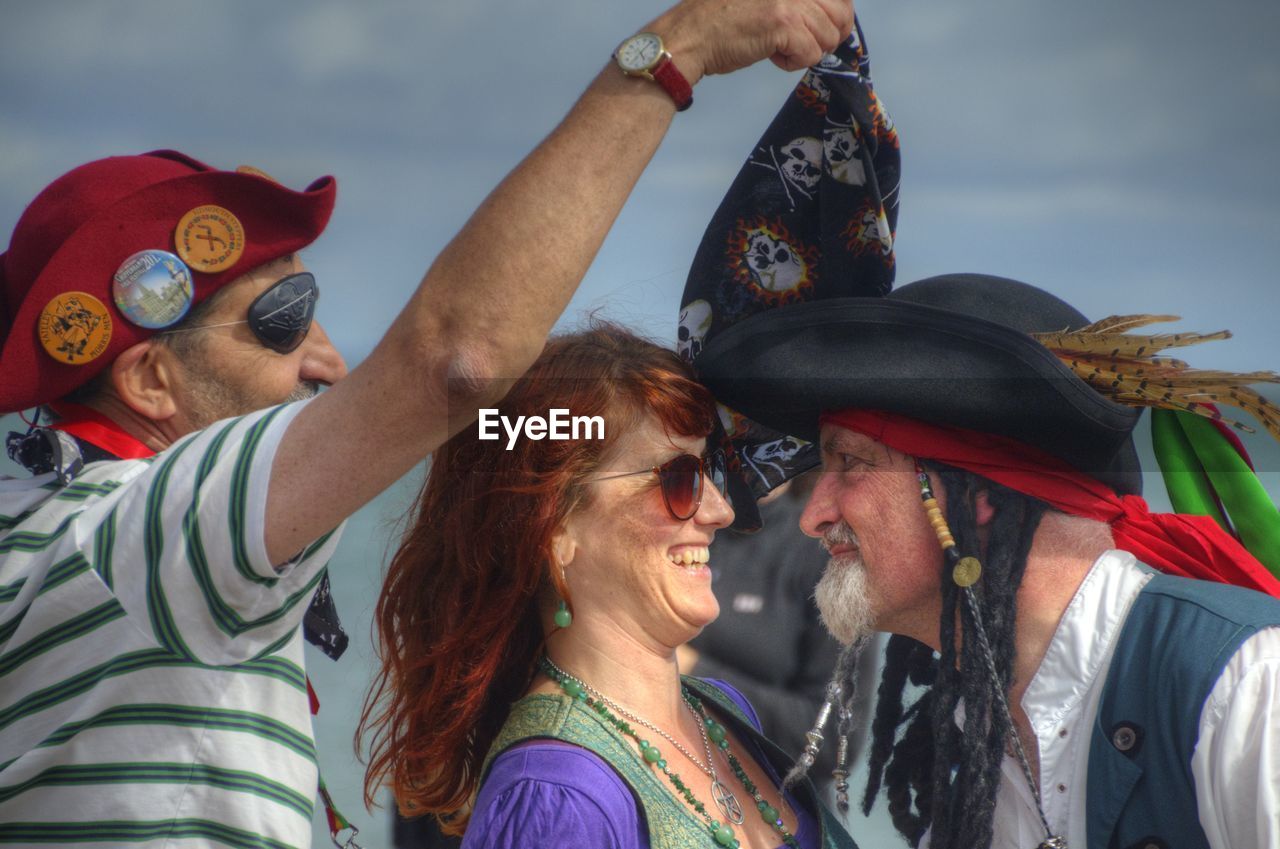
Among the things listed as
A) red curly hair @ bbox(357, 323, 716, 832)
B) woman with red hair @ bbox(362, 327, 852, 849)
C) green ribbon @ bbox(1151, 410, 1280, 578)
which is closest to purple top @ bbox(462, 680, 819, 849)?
woman with red hair @ bbox(362, 327, 852, 849)

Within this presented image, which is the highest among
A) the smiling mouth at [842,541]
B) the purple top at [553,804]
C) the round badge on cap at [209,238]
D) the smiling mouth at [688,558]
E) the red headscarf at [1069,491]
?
the round badge on cap at [209,238]

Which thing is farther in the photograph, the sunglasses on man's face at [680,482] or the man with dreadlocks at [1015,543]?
the sunglasses on man's face at [680,482]

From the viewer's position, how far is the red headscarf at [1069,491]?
2539mm

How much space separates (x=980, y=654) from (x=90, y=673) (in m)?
1.67

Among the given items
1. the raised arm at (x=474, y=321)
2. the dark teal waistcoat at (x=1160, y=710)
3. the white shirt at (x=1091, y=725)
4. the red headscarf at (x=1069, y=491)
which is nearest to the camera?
the raised arm at (x=474, y=321)

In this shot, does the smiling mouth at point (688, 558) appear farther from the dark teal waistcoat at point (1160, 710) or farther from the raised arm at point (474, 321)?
the raised arm at point (474, 321)

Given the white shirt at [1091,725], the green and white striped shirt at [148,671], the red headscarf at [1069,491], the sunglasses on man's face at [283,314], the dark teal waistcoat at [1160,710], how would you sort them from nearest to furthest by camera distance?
the green and white striped shirt at [148,671]
the white shirt at [1091,725]
the dark teal waistcoat at [1160,710]
the sunglasses on man's face at [283,314]
the red headscarf at [1069,491]

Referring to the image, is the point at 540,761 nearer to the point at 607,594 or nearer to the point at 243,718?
the point at 607,594

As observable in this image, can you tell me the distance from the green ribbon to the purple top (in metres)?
1.43

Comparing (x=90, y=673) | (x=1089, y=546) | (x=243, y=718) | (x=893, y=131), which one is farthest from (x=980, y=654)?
(x=90, y=673)

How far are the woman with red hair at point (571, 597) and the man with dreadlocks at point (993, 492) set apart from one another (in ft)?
0.67

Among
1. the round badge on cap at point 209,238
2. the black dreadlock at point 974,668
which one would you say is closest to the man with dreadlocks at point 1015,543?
the black dreadlock at point 974,668

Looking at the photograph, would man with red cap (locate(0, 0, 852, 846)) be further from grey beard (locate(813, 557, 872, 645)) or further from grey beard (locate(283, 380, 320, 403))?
grey beard (locate(813, 557, 872, 645))

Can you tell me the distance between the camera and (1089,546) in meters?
2.54
